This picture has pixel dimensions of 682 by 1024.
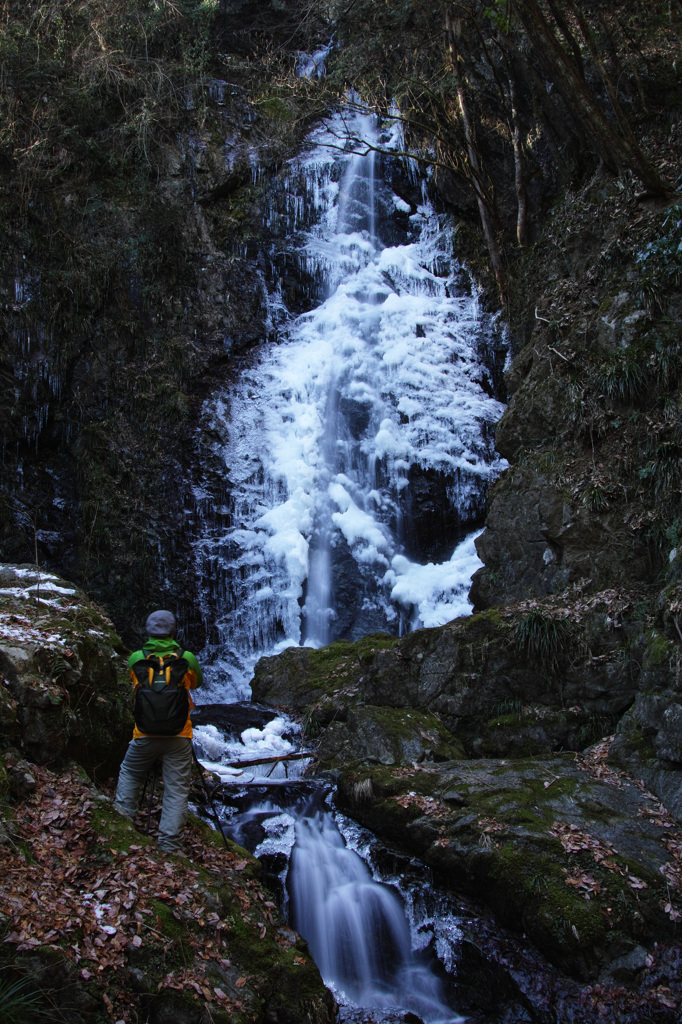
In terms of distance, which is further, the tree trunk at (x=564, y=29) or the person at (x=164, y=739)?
the tree trunk at (x=564, y=29)

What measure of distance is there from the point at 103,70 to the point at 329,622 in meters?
13.5

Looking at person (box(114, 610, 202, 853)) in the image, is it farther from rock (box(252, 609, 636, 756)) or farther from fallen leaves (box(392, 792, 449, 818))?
rock (box(252, 609, 636, 756))

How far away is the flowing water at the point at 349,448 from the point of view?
40.9ft

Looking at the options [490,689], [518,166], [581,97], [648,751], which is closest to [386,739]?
[490,689]

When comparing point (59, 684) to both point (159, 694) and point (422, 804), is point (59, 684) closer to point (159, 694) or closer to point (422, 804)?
point (159, 694)

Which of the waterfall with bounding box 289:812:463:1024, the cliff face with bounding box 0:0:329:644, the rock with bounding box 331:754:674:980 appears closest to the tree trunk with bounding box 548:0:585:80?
the cliff face with bounding box 0:0:329:644

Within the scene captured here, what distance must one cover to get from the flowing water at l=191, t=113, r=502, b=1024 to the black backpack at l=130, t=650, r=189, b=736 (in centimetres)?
459

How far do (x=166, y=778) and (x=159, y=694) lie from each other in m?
0.62

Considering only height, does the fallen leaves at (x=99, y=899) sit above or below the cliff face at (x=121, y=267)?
below

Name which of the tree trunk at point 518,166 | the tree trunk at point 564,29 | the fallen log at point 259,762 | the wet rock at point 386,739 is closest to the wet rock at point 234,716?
the fallen log at point 259,762

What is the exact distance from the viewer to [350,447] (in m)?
14.0

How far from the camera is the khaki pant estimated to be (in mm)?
4473

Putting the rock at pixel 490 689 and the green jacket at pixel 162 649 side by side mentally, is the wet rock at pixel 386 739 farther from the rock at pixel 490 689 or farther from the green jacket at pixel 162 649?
the green jacket at pixel 162 649

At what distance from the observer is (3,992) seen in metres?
3.03
